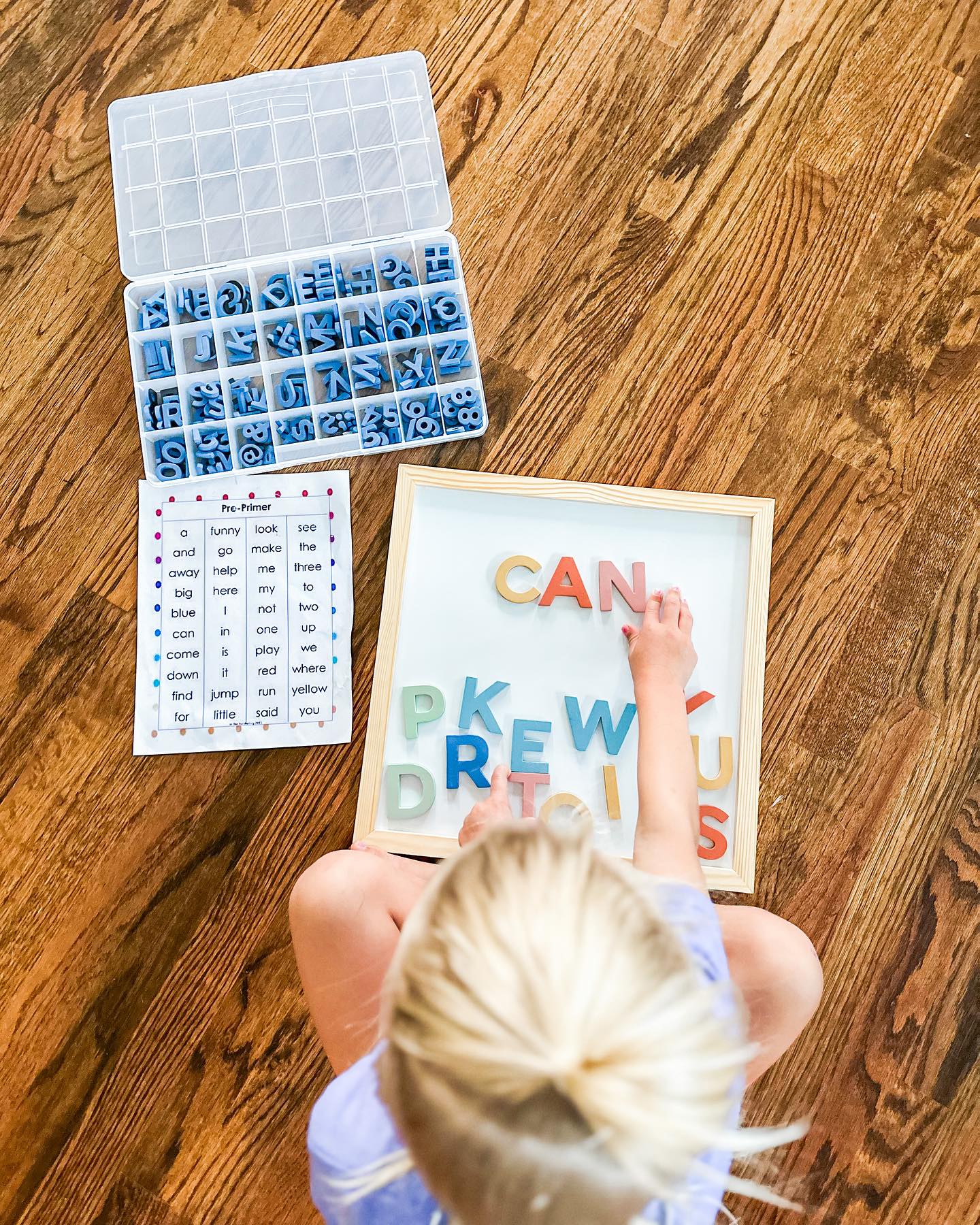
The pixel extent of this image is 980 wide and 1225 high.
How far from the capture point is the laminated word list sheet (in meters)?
0.80

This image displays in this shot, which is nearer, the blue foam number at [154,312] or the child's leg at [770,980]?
the child's leg at [770,980]

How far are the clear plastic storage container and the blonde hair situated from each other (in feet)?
1.63

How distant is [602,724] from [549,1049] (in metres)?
0.44

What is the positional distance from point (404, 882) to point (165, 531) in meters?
0.38

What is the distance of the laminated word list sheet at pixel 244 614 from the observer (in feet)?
2.62

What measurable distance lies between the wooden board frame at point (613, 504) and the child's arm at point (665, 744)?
0.21 feet

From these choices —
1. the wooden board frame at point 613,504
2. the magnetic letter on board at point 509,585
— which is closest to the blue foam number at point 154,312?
the wooden board frame at point 613,504

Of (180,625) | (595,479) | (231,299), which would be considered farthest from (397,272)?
(180,625)

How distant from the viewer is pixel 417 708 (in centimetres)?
80

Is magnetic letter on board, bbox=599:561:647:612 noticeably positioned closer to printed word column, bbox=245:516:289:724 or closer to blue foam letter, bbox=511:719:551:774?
blue foam letter, bbox=511:719:551:774

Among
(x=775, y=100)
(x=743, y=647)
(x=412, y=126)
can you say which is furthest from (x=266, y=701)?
(x=775, y=100)

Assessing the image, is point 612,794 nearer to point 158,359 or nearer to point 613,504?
point 613,504

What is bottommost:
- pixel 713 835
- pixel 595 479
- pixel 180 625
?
pixel 713 835

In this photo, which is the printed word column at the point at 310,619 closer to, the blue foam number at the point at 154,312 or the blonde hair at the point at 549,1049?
the blue foam number at the point at 154,312
